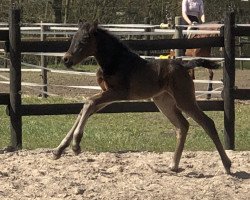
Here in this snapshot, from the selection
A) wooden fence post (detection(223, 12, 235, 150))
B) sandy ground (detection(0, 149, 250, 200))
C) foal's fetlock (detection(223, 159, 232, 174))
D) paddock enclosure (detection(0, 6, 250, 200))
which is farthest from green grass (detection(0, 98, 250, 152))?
foal's fetlock (detection(223, 159, 232, 174))

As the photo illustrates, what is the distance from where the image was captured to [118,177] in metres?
7.03

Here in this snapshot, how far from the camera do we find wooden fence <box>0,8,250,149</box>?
28.7ft

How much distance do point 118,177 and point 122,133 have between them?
3751 millimetres

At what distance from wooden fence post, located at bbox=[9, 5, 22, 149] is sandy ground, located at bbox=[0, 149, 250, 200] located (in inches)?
22.9

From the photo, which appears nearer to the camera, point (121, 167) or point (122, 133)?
point (121, 167)

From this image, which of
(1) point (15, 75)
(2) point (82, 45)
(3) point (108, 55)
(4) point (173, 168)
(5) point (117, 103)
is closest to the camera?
(2) point (82, 45)

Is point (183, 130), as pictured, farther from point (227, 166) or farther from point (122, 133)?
point (122, 133)

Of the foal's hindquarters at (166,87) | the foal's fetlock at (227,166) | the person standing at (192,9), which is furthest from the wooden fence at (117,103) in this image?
the person standing at (192,9)

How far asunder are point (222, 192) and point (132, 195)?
85cm

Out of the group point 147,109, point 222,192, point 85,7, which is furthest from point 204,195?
point 85,7

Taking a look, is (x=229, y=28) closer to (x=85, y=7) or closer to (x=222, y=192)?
(x=222, y=192)

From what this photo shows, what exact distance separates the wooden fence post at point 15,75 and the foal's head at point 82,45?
5.03ft

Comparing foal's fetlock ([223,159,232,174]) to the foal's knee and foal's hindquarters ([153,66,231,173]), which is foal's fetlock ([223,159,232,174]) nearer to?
foal's hindquarters ([153,66,231,173])

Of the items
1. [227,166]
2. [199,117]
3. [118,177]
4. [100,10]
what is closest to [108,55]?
[199,117]
